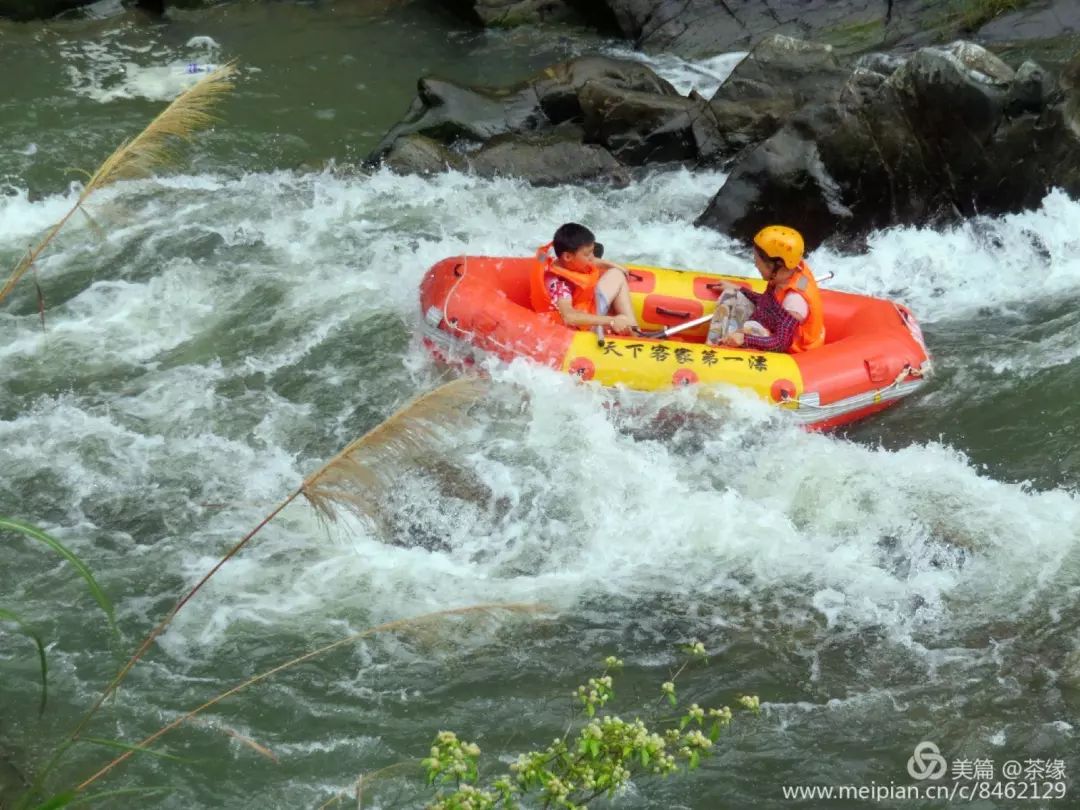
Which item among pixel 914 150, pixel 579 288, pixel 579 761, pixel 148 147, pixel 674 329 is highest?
pixel 148 147

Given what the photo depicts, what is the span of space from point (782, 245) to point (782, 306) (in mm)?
366

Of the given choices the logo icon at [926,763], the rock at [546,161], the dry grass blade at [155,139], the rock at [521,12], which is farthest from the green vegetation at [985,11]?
the dry grass blade at [155,139]

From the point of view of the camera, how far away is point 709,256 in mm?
9367

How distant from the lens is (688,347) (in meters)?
7.29

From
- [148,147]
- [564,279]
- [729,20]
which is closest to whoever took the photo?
[148,147]

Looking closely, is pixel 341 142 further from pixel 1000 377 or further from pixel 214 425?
pixel 1000 377

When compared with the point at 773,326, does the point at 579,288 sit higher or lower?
higher

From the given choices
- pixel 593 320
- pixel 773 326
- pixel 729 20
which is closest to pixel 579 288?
pixel 593 320

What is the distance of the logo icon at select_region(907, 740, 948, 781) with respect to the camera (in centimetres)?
505

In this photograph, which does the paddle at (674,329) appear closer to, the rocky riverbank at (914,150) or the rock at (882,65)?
the rocky riverbank at (914,150)

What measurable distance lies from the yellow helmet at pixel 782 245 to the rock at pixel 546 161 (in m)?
3.17

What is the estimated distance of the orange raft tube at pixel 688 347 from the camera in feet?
23.6

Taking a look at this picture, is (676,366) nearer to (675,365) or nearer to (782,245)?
(675,365)

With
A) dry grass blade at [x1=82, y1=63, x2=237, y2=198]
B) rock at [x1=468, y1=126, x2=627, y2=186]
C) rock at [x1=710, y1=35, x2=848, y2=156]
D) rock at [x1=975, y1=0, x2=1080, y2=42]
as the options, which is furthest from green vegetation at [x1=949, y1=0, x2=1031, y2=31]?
dry grass blade at [x1=82, y1=63, x2=237, y2=198]
